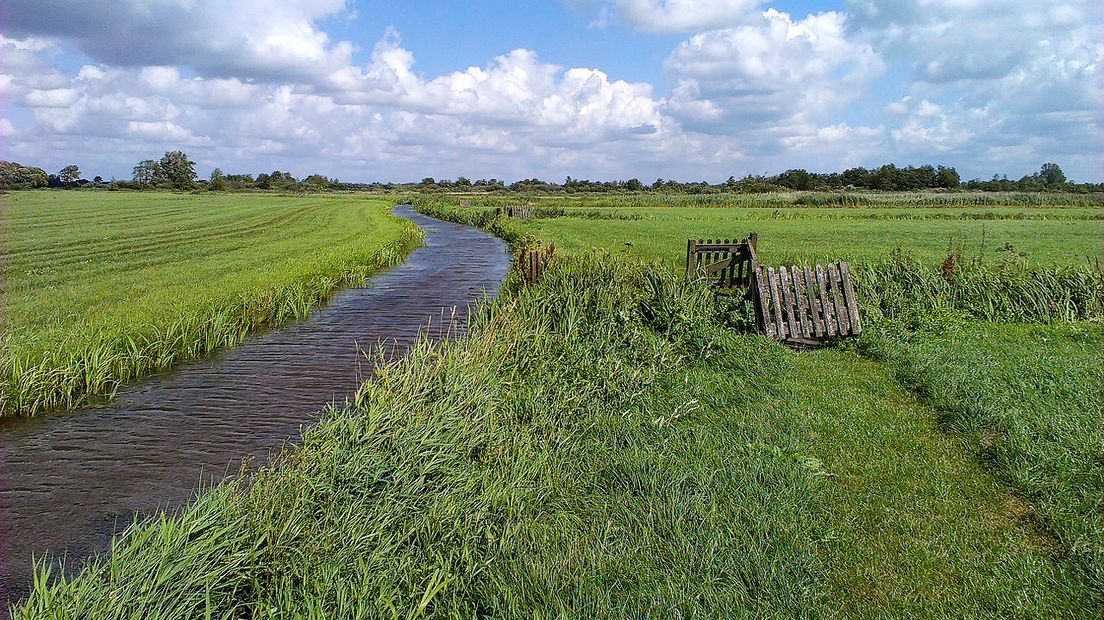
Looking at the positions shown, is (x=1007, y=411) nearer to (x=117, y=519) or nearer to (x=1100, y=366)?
(x=1100, y=366)

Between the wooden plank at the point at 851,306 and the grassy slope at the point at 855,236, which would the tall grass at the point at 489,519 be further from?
the grassy slope at the point at 855,236

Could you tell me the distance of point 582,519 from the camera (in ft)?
19.8

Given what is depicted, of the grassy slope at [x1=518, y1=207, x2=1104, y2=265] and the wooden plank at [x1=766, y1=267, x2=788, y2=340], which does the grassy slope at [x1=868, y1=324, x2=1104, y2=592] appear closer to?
the wooden plank at [x1=766, y1=267, x2=788, y2=340]

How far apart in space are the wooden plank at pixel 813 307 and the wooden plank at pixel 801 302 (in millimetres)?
62

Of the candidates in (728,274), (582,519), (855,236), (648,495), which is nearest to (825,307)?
(728,274)

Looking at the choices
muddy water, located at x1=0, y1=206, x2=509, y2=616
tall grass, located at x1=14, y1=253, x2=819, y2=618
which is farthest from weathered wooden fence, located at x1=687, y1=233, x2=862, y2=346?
muddy water, located at x1=0, y1=206, x2=509, y2=616

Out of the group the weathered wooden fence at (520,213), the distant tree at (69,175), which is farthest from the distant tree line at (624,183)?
the weathered wooden fence at (520,213)

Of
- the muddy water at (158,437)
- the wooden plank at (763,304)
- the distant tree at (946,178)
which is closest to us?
the muddy water at (158,437)

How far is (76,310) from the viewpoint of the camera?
13.8 meters

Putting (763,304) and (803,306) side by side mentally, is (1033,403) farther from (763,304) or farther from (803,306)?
(763,304)

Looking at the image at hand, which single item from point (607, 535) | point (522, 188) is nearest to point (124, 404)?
point (607, 535)

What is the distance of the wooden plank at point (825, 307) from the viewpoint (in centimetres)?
1226

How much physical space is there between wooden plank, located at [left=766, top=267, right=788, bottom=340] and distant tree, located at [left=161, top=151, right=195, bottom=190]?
14194cm

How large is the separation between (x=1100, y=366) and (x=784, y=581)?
821cm
